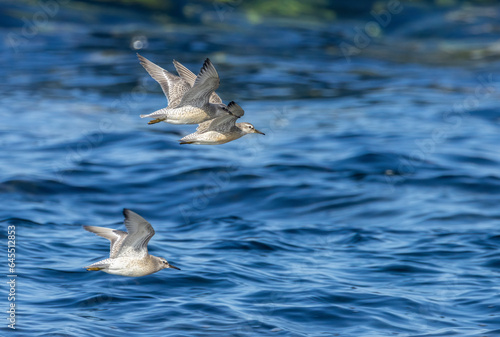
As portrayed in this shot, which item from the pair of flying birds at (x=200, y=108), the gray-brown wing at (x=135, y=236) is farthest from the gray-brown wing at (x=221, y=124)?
the gray-brown wing at (x=135, y=236)

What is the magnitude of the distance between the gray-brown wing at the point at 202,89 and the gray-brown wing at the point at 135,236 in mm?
1227

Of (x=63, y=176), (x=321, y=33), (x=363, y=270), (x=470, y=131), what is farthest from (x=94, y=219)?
(x=321, y=33)

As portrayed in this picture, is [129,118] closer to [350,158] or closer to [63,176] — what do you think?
[63,176]

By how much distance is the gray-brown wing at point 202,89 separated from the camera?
7.23 m

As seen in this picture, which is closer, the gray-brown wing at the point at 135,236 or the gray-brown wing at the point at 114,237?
the gray-brown wing at the point at 135,236

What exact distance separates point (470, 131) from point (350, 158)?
446 cm

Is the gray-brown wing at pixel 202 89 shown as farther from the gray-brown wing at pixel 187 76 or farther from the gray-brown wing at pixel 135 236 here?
the gray-brown wing at pixel 135 236

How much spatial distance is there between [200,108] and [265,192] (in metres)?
9.39

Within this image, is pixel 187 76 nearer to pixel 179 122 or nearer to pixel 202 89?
pixel 202 89

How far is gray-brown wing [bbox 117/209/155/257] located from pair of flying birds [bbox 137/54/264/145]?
850 mm

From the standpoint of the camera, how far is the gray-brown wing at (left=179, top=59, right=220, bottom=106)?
284 inches

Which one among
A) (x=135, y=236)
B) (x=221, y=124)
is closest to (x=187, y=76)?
(x=221, y=124)

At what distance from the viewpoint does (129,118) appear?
856 inches

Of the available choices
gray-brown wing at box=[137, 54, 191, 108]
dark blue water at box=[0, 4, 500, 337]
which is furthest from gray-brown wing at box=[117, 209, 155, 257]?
dark blue water at box=[0, 4, 500, 337]
